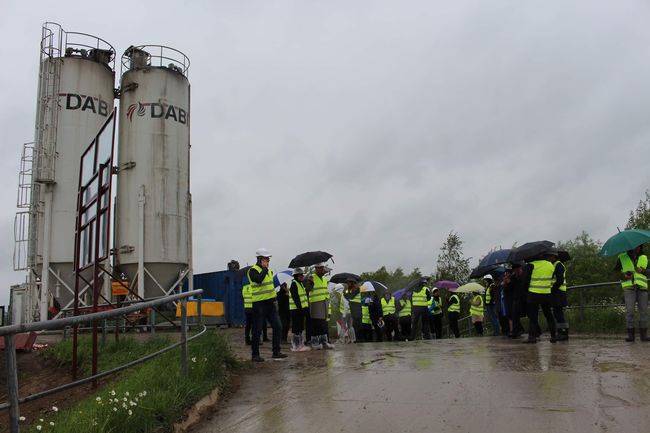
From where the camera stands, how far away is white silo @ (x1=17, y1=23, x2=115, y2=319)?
20.3 meters

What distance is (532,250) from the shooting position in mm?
9844

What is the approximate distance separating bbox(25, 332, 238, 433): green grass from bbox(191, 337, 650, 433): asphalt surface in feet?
1.02

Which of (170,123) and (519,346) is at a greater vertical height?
(170,123)

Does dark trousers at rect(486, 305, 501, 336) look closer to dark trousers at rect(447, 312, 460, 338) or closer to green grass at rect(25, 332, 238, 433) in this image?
dark trousers at rect(447, 312, 460, 338)

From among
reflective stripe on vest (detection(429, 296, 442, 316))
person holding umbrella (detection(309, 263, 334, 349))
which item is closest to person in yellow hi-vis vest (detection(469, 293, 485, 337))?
reflective stripe on vest (detection(429, 296, 442, 316))

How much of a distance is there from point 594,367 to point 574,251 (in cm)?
4401

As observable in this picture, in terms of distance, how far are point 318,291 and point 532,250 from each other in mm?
3932

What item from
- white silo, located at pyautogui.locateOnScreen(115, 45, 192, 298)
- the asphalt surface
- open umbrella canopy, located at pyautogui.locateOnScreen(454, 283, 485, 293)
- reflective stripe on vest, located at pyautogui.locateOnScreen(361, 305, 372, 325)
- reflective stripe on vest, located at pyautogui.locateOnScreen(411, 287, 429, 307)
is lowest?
the asphalt surface

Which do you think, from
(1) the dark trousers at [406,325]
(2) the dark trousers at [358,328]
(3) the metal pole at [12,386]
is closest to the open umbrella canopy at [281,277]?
(2) the dark trousers at [358,328]

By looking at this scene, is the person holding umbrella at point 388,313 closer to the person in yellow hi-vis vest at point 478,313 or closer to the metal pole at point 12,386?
the person in yellow hi-vis vest at point 478,313

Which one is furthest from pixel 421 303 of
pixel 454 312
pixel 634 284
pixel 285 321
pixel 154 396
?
pixel 154 396

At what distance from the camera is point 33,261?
20.6 m

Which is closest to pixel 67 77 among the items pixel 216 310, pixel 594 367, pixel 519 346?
pixel 216 310

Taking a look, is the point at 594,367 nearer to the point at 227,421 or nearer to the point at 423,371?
the point at 423,371
